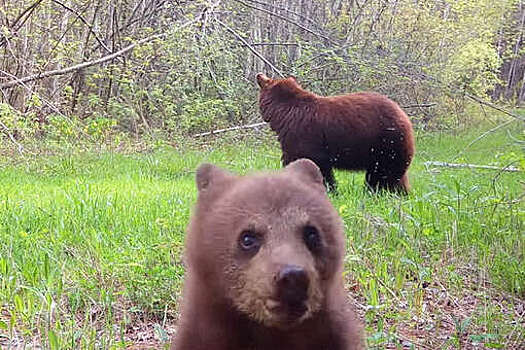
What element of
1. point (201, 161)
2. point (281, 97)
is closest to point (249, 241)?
point (281, 97)

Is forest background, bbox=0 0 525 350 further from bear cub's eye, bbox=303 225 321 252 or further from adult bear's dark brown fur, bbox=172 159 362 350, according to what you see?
bear cub's eye, bbox=303 225 321 252

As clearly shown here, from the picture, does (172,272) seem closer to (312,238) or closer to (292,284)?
(312,238)

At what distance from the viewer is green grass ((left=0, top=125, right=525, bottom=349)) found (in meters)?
4.13

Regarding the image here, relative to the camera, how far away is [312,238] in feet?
7.50

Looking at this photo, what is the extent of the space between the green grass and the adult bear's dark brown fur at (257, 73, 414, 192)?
71.0 inches

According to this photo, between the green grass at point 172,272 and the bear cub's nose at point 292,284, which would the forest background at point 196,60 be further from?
the bear cub's nose at point 292,284

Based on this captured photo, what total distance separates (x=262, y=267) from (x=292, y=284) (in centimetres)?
17

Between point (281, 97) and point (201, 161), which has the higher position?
point (281, 97)

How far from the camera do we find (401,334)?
4336 millimetres

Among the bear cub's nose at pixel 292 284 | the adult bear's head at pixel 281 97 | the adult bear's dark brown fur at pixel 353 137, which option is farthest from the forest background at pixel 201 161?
the bear cub's nose at pixel 292 284

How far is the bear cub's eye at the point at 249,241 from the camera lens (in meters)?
2.28

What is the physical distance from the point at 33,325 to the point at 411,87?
14.9 meters

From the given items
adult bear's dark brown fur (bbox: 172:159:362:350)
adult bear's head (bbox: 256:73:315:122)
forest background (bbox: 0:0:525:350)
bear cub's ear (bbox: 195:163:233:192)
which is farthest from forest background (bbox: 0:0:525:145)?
adult bear's dark brown fur (bbox: 172:159:362:350)

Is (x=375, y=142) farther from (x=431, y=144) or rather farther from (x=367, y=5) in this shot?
(x=367, y=5)
